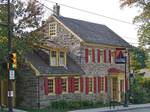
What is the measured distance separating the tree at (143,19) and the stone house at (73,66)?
2.04 m

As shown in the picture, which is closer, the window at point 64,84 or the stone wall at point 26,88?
the stone wall at point 26,88

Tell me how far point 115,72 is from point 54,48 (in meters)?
10.1

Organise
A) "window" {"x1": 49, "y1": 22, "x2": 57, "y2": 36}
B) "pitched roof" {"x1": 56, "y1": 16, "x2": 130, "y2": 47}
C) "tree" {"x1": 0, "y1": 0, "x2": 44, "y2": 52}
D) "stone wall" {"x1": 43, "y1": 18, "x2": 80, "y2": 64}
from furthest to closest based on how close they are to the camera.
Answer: "window" {"x1": 49, "y1": 22, "x2": 57, "y2": 36}, "pitched roof" {"x1": 56, "y1": 16, "x2": 130, "y2": 47}, "stone wall" {"x1": 43, "y1": 18, "x2": 80, "y2": 64}, "tree" {"x1": 0, "y1": 0, "x2": 44, "y2": 52}

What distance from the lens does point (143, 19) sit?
4050 cm

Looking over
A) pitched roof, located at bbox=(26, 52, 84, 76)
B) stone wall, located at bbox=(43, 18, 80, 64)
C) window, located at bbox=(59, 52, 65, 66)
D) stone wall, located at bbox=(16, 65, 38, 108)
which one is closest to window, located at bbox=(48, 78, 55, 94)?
pitched roof, located at bbox=(26, 52, 84, 76)

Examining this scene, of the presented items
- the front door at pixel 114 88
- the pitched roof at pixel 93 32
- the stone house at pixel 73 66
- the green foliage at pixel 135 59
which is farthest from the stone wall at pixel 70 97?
the green foliage at pixel 135 59

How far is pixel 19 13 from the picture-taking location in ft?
121

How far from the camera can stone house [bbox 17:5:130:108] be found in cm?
4019

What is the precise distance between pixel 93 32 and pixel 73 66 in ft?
22.0

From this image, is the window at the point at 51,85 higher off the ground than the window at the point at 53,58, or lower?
lower

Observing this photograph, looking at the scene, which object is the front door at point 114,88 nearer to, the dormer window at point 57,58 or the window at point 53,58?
the dormer window at point 57,58

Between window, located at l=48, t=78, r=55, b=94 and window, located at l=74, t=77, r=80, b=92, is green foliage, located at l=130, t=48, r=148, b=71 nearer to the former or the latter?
window, located at l=74, t=77, r=80, b=92

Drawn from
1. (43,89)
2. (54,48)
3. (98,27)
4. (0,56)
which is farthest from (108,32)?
(0,56)

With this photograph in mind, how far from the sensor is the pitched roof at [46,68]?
40.0 m
